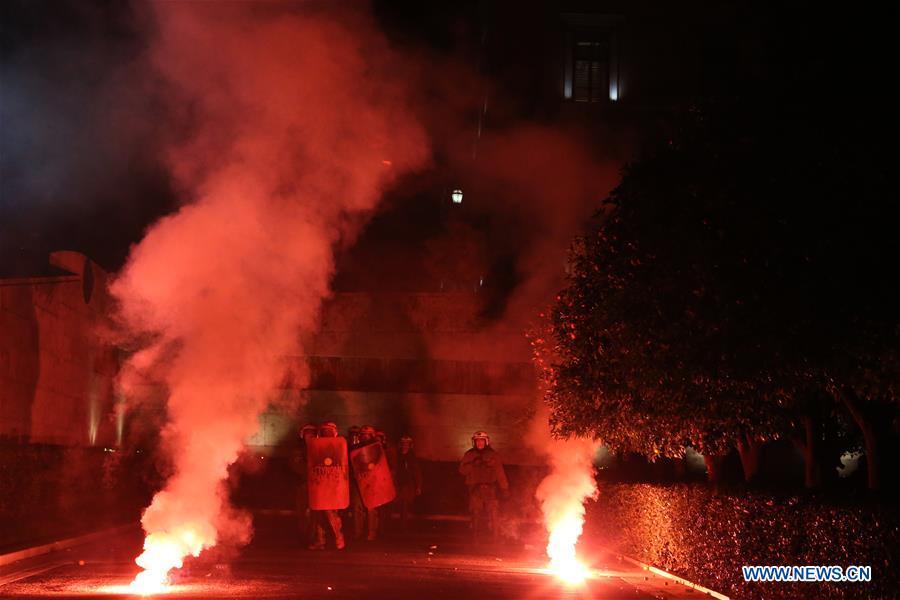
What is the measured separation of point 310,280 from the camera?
20.1m

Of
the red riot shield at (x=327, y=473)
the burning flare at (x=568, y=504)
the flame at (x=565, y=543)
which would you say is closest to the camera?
the burning flare at (x=568, y=504)

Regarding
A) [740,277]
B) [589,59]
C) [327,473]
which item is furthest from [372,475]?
[589,59]

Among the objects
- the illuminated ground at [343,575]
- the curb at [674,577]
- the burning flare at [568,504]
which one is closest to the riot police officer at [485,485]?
the burning flare at [568,504]

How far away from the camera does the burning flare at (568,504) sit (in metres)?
15.2

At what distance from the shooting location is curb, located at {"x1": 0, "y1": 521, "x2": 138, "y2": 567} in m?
14.3

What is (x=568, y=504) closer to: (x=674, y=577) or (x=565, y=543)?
(x=565, y=543)

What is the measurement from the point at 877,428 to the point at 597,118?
22.3 m

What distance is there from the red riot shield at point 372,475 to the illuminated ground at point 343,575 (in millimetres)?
1010

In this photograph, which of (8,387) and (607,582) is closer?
(607,582)

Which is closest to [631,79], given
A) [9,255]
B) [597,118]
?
[597,118]

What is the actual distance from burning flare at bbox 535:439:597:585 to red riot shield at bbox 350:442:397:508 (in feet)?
9.69

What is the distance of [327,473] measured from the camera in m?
16.8

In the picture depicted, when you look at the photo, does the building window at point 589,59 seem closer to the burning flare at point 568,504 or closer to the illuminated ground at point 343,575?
the burning flare at point 568,504

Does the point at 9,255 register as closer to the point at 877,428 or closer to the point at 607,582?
the point at 607,582
